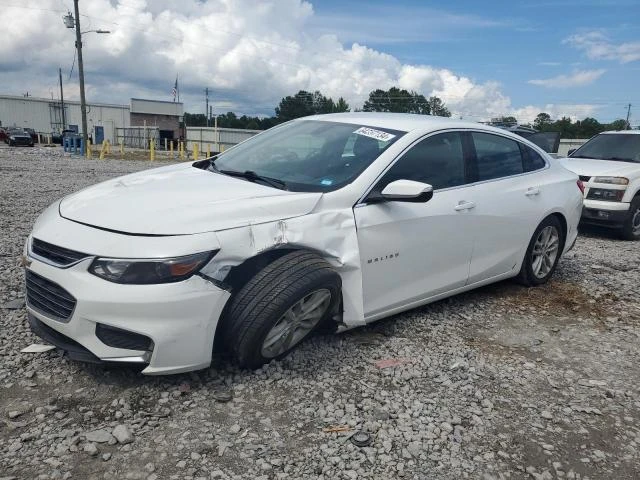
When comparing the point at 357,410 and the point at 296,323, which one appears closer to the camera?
the point at 357,410

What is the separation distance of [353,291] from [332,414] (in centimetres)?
83

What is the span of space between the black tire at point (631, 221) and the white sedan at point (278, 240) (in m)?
4.11

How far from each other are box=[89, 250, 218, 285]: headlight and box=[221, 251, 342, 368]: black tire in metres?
0.39

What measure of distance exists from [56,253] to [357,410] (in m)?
1.85

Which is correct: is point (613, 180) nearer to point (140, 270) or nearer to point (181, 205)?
point (181, 205)

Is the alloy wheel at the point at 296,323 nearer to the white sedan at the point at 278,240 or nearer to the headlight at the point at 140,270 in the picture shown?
the white sedan at the point at 278,240

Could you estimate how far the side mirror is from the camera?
11.2 ft

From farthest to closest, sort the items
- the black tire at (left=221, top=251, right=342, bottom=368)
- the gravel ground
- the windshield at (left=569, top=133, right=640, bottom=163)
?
the windshield at (left=569, top=133, right=640, bottom=163), the black tire at (left=221, top=251, right=342, bottom=368), the gravel ground

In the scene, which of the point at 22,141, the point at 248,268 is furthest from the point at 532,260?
the point at 22,141

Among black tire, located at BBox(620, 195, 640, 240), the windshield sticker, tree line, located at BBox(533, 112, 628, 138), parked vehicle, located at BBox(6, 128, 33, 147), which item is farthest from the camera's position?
tree line, located at BBox(533, 112, 628, 138)

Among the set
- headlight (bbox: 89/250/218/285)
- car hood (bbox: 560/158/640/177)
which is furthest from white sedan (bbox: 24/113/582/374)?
car hood (bbox: 560/158/640/177)

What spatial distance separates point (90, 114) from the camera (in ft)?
216

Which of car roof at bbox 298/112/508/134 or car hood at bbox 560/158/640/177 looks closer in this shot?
car roof at bbox 298/112/508/134

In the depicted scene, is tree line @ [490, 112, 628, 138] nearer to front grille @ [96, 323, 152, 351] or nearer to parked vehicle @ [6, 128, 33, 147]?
parked vehicle @ [6, 128, 33, 147]
